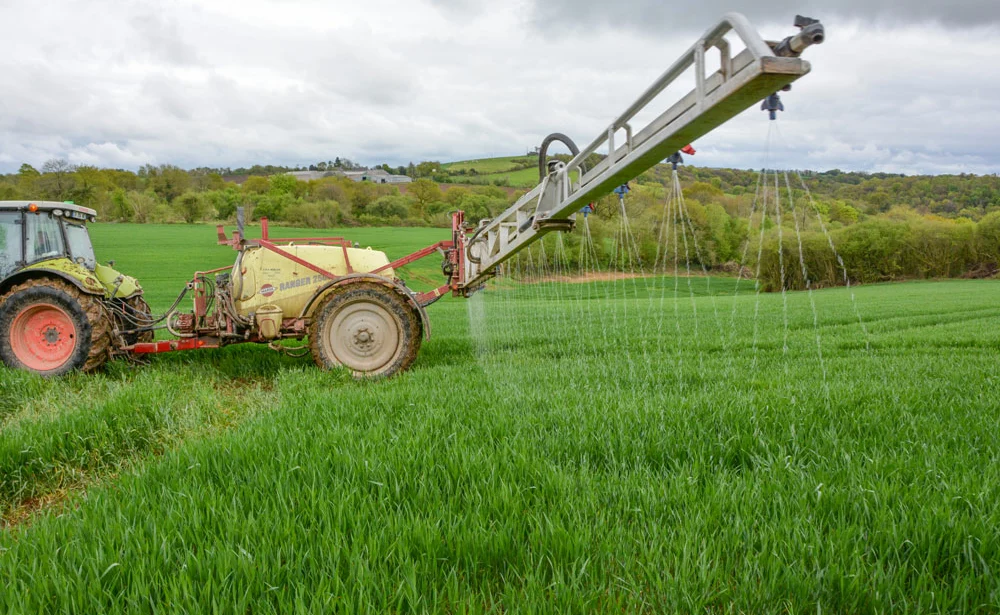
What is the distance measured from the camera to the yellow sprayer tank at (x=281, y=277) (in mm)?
7383

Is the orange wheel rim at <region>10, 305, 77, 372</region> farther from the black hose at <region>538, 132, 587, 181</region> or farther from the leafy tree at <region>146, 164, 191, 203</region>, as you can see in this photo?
the leafy tree at <region>146, 164, 191, 203</region>

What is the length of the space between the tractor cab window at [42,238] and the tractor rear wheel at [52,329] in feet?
1.73

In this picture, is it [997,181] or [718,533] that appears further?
[997,181]

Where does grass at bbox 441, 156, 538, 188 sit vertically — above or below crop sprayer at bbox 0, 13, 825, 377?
above

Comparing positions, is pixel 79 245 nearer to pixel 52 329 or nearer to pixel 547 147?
pixel 52 329

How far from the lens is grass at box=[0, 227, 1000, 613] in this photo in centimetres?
213

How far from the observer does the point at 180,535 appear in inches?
98.3

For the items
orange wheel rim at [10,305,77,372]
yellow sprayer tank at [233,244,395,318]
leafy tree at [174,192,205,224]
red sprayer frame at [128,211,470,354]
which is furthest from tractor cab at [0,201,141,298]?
leafy tree at [174,192,205,224]

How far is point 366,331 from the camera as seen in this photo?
23.7ft

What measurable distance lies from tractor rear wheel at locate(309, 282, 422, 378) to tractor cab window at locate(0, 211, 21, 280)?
398 centimetres

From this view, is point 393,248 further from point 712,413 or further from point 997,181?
point 997,181

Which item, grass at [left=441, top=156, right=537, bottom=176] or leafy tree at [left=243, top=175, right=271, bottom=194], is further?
grass at [left=441, top=156, right=537, bottom=176]

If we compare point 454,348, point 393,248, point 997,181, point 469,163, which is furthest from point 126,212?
point 997,181

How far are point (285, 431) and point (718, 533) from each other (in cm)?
312
